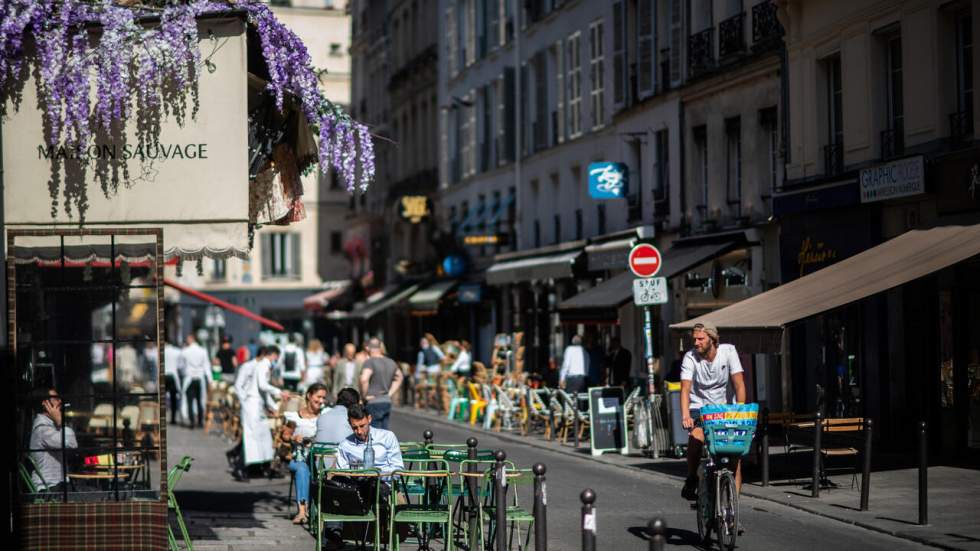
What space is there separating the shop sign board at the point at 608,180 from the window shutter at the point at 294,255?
46.4m

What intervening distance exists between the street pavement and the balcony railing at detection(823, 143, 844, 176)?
581 cm

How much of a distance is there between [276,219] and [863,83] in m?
12.0

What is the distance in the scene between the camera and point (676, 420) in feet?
77.8

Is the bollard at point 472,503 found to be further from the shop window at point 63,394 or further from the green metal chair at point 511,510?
the shop window at point 63,394

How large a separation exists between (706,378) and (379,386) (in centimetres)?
694

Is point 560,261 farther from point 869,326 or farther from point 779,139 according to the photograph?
point 869,326

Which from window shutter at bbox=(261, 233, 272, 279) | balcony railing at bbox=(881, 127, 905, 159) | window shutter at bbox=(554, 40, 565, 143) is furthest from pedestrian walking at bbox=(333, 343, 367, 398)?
window shutter at bbox=(261, 233, 272, 279)

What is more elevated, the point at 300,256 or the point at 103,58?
the point at 300,256

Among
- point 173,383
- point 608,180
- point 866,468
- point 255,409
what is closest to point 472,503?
point 866,468

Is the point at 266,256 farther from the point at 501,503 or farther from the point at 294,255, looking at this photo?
the point at 501,503

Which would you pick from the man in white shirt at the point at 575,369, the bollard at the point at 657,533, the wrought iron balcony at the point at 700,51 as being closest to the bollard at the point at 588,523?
the bollard at the point at 657,533

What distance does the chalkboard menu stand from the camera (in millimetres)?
25000

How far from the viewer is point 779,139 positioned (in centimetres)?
2836

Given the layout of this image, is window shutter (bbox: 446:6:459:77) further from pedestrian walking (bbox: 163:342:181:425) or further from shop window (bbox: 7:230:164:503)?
shop window (bbox: 7:230:164:503)
